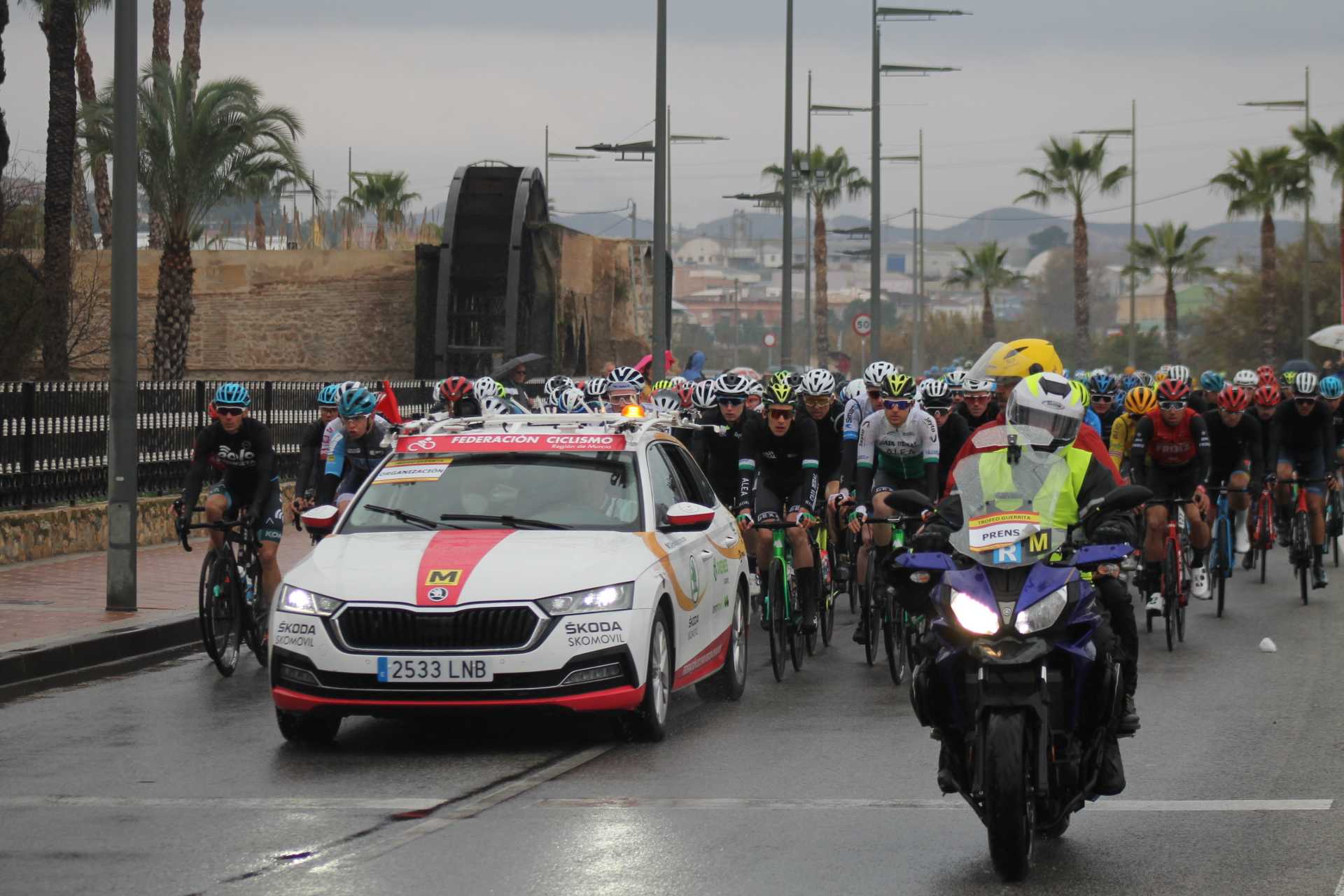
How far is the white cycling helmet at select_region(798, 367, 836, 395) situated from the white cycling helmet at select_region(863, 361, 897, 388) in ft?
1.15

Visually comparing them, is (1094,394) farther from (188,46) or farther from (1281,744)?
(188,46)

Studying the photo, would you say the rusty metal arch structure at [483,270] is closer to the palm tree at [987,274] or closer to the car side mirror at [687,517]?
the car side mirror at [687,517]

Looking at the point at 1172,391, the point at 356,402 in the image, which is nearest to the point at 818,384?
the point at 356,402

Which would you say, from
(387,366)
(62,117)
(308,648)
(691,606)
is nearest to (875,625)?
(691,606)

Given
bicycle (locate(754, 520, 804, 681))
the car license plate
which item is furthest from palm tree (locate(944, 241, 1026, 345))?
the car license plate

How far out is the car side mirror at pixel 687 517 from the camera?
10406mm

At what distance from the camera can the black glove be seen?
7289 mm

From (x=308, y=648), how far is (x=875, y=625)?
18.0ft

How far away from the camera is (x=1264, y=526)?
66.1ft

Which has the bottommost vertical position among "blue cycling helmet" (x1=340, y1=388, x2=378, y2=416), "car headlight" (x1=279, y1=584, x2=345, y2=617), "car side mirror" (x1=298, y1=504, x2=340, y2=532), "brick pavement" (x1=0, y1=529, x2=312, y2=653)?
"brick pavement" (x1=0, y1=529, x2=312, y2=653)

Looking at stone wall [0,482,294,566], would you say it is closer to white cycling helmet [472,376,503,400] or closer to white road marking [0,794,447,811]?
white cycling helmet [472,376,503,400]

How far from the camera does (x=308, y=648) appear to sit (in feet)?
31.1

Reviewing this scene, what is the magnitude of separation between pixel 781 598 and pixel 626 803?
4952 millimetres

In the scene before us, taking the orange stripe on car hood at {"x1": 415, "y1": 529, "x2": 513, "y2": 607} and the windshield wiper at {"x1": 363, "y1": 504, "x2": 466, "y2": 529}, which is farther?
the windshield wiper at {"x1": 363, "y1": 504, "x2": 466, "y2": 529}
